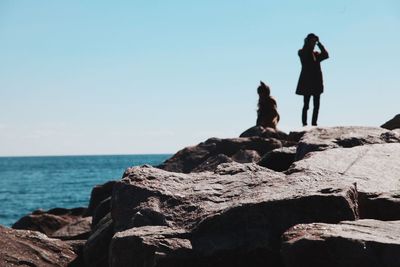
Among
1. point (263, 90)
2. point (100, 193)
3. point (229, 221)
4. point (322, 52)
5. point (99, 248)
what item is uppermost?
point (322, 52)

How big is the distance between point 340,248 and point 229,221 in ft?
4.56

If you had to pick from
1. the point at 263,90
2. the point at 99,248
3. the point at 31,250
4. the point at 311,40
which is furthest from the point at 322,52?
the point at 31,250

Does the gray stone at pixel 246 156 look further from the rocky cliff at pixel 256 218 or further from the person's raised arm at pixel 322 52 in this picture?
the rocky cliff at pixel 256 218

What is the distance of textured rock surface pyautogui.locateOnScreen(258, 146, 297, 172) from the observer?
10.5 meters

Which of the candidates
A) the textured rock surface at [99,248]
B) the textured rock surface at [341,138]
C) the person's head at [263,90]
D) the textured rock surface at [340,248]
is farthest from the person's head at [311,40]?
the textured rock surface at [340,248]

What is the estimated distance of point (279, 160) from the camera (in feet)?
34.9

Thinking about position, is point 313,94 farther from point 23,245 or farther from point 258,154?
point 23,245

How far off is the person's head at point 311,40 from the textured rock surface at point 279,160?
6.14 meters

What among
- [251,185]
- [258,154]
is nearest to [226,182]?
[251,185]

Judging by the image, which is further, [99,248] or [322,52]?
[322,52]

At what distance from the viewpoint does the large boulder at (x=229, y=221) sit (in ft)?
20.3

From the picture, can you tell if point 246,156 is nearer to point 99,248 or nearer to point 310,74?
point 310,74

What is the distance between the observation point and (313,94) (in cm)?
1672

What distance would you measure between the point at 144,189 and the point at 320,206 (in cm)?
217
